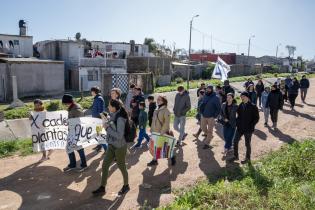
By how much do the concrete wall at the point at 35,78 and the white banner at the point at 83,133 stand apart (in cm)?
2006

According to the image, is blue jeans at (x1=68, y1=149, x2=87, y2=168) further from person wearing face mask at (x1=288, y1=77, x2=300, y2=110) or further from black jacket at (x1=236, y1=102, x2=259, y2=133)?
person wearing face mask at (x1=288, y1=77, x2=300, y2=110)

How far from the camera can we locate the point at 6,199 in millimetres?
7090

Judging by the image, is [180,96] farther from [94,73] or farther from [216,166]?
[94,73]

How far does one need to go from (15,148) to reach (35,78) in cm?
1943

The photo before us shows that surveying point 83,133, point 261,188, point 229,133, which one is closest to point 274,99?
point 229,133

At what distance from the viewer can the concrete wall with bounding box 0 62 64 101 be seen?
26884 millimetres

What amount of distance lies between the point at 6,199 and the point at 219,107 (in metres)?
6.12

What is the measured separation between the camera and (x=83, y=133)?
8734mm

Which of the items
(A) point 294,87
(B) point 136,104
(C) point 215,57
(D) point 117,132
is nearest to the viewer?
(D) point 117,132

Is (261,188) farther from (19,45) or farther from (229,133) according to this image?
(19,45)

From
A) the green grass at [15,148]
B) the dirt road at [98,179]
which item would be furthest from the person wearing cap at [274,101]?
the green grass at [15,148]

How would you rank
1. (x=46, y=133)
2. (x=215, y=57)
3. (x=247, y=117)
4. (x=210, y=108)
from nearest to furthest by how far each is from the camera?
(x=247, y=117) < (x=46, y=133) < (x=210, y=108) < (x=215, y=57)

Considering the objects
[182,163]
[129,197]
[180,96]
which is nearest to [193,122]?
[180,96]

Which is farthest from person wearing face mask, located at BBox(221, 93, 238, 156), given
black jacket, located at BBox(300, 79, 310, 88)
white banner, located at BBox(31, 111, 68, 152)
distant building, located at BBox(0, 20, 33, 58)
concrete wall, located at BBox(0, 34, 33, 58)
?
concrete wall, located at BBox(0, 34, 33, 58)
